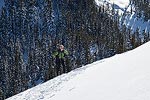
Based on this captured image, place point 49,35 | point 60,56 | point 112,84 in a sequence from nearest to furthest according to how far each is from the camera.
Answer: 1. point 112,84
2. point 60,56
3. point 49,35

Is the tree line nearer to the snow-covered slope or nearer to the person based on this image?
the person

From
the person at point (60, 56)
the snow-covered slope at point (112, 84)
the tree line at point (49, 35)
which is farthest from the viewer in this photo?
the tree line at point (49, 35)

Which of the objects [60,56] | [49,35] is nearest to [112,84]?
[60,56]

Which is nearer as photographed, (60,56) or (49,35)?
(60,56)

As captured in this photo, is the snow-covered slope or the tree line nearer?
the snow-covered slope

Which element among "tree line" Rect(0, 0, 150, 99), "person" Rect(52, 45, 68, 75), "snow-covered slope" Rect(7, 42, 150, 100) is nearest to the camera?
"snow-covered slope" Rect(7, 42, 150, 100)

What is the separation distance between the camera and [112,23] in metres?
168

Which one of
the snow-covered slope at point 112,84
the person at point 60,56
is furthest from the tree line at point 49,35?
the snow-covered slope at point 112,84

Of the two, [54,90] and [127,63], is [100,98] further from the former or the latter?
[54,90]

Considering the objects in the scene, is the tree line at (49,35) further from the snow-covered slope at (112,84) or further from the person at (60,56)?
the snow-covered slope at (112,84)

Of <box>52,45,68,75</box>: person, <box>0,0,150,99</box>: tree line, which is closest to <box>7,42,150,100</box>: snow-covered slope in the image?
<box>52,45,68,75</box>: person

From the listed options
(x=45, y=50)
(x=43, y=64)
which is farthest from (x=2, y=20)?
(x=43, y=64)

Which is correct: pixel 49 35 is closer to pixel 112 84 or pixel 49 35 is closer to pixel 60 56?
pixel 60 56

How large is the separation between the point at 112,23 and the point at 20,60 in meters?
62.7
